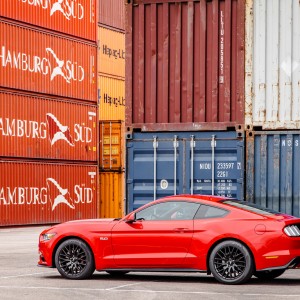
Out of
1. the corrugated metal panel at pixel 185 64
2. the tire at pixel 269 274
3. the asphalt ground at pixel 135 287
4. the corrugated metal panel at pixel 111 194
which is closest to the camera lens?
the asphalt ground at pixel 135 287

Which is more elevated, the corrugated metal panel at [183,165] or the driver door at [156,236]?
the corrugated metal panel at [183,165]

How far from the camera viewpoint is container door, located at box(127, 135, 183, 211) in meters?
17.4

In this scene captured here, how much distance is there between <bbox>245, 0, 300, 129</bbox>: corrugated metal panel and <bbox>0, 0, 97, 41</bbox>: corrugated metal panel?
61.8 ft

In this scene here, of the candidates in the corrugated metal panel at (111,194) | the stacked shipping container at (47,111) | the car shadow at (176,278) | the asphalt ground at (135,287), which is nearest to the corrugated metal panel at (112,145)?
the corrugated metal panel at (111,194)

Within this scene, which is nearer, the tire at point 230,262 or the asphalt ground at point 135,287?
the asphalt ground at point 135,287

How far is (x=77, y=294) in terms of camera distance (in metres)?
12.3

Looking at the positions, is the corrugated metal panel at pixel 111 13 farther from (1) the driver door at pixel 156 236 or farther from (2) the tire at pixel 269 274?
(2) the tire at pixel 269 274

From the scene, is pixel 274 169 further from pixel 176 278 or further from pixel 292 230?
pixel 292 230

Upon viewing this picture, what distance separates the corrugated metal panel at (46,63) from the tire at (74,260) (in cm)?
2085

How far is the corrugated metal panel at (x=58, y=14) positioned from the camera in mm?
35281

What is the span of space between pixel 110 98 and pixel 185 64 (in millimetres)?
29189

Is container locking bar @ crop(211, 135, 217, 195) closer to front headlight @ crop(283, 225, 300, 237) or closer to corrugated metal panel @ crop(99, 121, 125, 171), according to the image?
front headlight @ crop(283, 225, 300, 237)

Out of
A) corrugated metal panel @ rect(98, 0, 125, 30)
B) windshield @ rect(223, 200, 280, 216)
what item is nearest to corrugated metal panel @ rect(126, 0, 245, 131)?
windshield @ rect(223, 200, 280, 216)

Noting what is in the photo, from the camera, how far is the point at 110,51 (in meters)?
47.3
